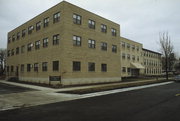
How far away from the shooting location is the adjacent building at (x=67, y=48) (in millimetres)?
21322

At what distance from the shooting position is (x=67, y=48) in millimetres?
21125

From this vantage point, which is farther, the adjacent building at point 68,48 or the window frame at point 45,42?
the window frame at point 45,42

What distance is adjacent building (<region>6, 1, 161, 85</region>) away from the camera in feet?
70.0

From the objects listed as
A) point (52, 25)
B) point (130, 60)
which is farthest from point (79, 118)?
point (130, 60)

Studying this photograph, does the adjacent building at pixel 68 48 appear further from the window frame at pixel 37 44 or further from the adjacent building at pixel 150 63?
the adjacent building at pixel 150 63

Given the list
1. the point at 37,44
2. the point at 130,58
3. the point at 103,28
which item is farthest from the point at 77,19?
the point at 130,58

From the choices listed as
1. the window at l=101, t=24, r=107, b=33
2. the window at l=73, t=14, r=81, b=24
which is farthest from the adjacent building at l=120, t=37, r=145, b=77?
the window at l=73, t=14, r=81, b=24

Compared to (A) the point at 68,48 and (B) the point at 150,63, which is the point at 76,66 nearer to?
(A) the point at 68,48

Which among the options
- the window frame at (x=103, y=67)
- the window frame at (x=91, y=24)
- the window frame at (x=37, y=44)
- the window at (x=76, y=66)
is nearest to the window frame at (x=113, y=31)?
the window frame at (x=91, y=24)

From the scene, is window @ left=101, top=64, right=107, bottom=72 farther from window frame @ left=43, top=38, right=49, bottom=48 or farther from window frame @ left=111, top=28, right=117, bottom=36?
window frame @ left=43, top=38, right=49, bottom=48

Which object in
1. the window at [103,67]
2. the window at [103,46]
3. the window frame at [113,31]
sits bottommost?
the window at [103,67]

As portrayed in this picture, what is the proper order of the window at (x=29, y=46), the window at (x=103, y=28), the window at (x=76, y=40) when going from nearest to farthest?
the window at (x=76, y=40) < the window at (x=103, y=28) < the window at (x=29, y=46)

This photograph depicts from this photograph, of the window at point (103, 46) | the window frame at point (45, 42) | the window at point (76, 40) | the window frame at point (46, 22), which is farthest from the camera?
the window at point (103, 46)

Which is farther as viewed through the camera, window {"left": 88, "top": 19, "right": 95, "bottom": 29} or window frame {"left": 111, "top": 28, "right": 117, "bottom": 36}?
window frame {"left": 111, "top": 28, "right": 117, "bottom": 36}
